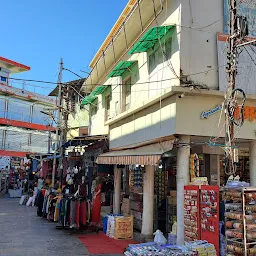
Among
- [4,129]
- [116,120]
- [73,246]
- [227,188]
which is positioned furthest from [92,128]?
[4,129]

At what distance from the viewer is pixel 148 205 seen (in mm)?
10578

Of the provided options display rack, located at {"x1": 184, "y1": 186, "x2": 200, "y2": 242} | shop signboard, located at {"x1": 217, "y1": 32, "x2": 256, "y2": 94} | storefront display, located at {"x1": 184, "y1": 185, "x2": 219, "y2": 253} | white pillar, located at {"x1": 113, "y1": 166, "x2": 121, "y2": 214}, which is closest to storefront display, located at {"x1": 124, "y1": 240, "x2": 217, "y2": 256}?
storefront display, located at {"x1": 184, "y1": 185, "x2": 219, "y2": 253}

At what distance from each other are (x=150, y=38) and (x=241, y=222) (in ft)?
20.6

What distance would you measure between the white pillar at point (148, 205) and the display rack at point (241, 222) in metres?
4.48

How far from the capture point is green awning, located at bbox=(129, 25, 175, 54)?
9.36m

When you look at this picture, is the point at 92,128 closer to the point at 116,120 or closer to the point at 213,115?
the point at 116,120

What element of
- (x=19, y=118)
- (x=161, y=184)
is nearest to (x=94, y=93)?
(x=161, y=184)

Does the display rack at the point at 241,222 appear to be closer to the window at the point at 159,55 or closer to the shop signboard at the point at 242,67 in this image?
the shop signboard at the point at 242,67

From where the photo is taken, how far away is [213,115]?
355 inches

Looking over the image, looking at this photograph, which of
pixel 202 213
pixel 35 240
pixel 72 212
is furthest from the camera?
pixel 72 212

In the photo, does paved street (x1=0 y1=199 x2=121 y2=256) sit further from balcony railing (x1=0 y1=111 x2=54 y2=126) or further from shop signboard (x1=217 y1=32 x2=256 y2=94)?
balcony railing (x1=0 y1=111 x2=54 y2=126)

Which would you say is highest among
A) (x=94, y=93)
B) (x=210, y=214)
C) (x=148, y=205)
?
(x=94, y=93)

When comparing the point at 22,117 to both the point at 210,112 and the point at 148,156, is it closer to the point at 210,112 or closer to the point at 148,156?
the point at 148,156

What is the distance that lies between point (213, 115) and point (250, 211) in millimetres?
3543
